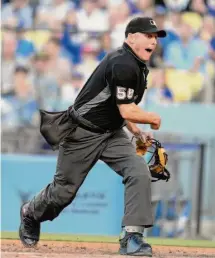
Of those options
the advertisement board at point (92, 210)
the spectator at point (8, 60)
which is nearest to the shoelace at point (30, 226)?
the advertisement board at point (92, 210)

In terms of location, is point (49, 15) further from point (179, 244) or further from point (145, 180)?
point (145, 180)

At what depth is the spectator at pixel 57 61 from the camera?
13.8 meters

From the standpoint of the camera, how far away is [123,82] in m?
6.14

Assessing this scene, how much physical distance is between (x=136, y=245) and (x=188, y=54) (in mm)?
8446

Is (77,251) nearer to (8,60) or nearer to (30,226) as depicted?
(30,226)

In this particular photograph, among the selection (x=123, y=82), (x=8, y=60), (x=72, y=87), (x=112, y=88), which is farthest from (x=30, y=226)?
(x=8, y=60)

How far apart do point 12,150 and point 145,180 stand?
646 centimetres

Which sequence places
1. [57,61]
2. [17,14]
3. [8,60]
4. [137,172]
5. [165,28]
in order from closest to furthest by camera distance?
[137,172]
[8,60]
[57,61]
[165,28]
[17,14]

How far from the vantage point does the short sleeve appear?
20.1ft

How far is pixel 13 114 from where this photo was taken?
512 inches

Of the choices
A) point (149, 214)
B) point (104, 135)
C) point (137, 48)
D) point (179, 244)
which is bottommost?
point (179, 244)

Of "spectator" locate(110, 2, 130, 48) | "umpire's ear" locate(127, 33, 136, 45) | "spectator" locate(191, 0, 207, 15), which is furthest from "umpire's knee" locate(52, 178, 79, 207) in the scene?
"spectator" locate(191, 0, 207, 15)

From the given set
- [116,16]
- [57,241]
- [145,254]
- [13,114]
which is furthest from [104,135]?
[116,16]

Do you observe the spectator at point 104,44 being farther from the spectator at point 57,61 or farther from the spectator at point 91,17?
the spectator at point 91,17
